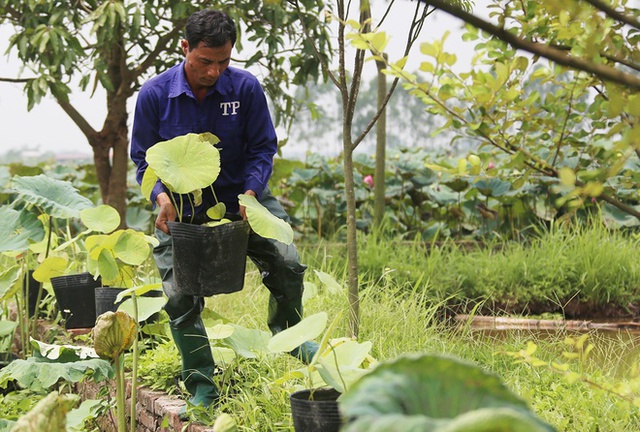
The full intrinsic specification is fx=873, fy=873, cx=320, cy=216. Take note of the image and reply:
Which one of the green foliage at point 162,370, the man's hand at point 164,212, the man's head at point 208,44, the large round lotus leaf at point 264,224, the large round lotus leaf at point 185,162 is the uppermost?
the man's head at point 208,44

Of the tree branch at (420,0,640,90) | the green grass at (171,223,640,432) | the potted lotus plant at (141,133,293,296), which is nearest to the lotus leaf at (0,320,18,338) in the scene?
the green grass at (171,223,640,432)

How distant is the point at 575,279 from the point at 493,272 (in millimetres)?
540

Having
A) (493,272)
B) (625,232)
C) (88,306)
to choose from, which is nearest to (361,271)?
(493,272)

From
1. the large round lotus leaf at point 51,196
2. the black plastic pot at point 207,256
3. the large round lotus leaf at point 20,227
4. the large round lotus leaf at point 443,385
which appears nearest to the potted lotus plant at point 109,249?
the large round lotus leaf at point 51,196

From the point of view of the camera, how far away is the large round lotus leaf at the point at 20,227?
13.8ft

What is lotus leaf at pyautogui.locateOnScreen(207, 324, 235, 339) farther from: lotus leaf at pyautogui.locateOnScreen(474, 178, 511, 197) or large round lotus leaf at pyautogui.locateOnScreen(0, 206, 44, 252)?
lotus leaf at pyautogui.locateOnScreen(474, 178, 511, 197)

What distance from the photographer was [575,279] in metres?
5.83

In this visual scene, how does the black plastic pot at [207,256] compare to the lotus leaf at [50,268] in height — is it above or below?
above

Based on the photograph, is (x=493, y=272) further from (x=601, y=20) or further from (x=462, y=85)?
(x=601, y=20)

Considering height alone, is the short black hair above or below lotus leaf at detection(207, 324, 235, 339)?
above

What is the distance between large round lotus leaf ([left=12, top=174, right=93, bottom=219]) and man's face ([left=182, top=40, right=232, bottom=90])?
4.18 feet

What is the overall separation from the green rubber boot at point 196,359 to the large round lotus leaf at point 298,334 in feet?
2.07

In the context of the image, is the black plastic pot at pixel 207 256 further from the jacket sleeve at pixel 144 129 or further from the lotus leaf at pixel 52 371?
the lotus leaf at pixel 52 371

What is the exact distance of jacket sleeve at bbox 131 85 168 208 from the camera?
3150 mm
